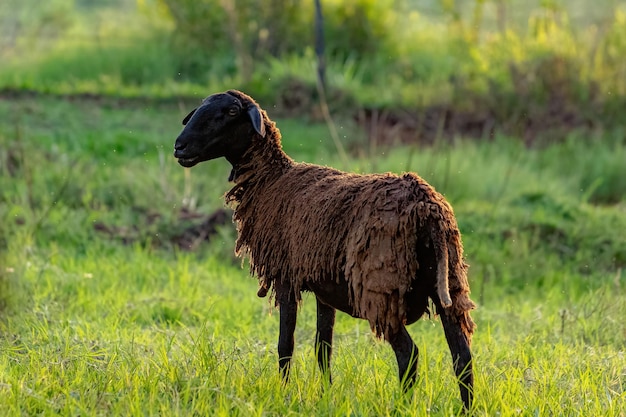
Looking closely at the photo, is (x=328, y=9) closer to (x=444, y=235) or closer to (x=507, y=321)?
(x=507, y=321)

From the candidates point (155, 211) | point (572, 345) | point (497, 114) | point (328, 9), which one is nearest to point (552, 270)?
point (572, 345)

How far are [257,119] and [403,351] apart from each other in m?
1.17

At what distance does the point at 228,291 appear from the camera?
22.2ft

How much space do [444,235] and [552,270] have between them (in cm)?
433

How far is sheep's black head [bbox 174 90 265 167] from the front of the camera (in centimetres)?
413

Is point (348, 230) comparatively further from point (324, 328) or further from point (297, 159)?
point (297, 159)

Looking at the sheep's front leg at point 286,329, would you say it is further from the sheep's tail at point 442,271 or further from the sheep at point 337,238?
the sheep's tail at point 442,271

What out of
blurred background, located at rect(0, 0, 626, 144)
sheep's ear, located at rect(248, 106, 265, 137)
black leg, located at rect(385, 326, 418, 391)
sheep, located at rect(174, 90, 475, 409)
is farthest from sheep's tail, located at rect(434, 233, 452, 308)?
blurred background, located at rect(0, 0, 626, 144)

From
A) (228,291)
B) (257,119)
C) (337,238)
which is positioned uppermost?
(257,119)

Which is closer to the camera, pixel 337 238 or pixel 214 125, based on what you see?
pixel 337 238

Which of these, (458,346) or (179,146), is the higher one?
(179,146)

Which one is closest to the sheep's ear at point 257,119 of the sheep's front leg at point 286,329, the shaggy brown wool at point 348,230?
the shaggy brown wool at point 348,230

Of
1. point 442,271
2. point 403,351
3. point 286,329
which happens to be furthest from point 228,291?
point 442,271

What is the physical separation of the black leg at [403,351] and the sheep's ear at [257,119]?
104 cm
